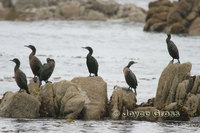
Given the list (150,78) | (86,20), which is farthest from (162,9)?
(150,78)

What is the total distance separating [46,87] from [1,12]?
73.5 meters

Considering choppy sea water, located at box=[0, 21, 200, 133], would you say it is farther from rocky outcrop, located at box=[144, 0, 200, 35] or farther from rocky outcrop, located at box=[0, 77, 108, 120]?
rocky outcrop, located at box=[144, 0, 200, 35]

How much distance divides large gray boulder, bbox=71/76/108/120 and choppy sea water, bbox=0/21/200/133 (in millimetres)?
583

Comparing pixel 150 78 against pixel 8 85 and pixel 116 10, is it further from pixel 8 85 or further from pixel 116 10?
pixel 116 10

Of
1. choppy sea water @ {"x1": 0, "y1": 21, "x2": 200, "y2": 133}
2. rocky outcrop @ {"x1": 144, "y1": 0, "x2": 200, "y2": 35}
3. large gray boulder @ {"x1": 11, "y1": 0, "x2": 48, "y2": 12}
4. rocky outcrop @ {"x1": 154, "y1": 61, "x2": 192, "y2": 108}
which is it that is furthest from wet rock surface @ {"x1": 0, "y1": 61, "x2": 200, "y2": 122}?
large gray boulder @ {"x1": 11, "y1": 0, "x2": 48, "y2": 12}

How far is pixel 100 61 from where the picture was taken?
36.7 metres

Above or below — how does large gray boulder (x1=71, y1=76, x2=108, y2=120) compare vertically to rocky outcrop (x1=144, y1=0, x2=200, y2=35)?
below

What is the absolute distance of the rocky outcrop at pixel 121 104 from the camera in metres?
16.8

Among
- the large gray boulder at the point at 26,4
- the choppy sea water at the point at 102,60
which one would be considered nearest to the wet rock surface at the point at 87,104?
the choppy sea water at the point at 102,60

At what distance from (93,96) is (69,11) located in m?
76.6

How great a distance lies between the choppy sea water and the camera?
15.3 metres

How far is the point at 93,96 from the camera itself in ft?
55.6

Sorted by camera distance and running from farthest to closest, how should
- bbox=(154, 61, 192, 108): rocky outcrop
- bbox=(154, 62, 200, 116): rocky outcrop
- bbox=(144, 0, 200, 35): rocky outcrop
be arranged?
bbox=(144, 0, 200, 35): rocky outcrop, bbox=(154, 61, 192, 108): rocky outcrop, bbox=(154, 62, 200, 116): rocky outcrop

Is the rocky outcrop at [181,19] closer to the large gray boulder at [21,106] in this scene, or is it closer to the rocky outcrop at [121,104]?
the rocky outcrop at [121,104]
